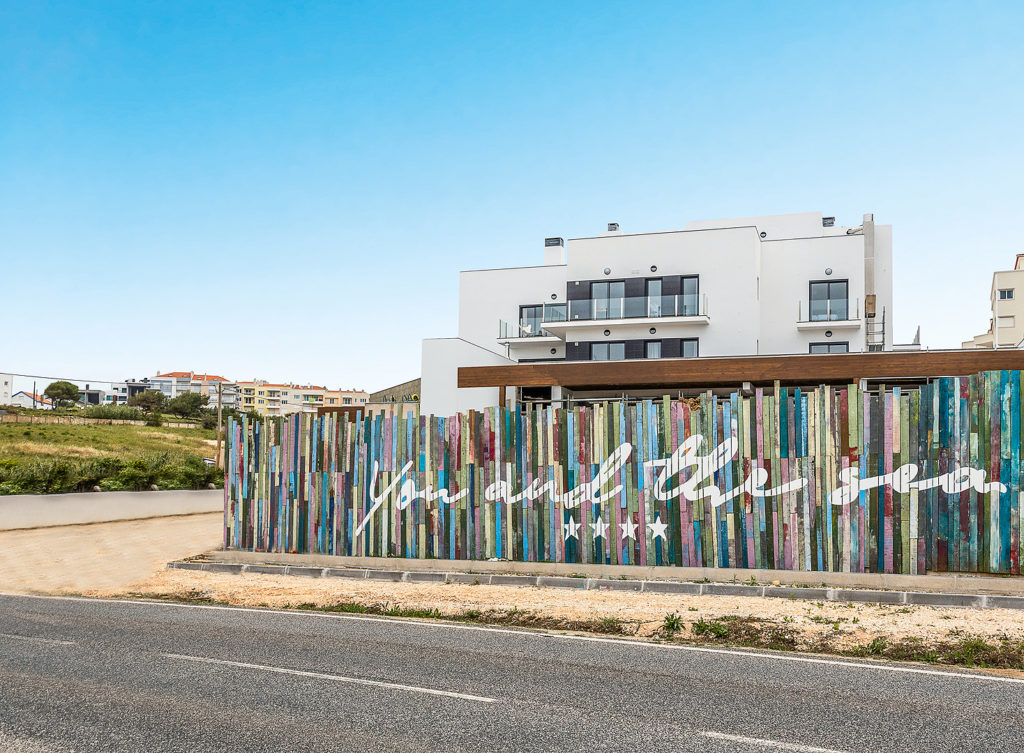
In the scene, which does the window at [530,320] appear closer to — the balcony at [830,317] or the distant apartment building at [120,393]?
the balcony at [830,317]

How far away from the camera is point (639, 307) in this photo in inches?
1526

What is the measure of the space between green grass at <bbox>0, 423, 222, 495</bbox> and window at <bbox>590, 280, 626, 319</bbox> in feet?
61.2

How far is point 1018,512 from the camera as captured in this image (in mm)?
11594

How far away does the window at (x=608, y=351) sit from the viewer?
39.6 meters

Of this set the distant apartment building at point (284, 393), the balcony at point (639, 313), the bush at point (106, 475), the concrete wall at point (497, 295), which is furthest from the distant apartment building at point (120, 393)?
the distant apartment building at point (284, 393)

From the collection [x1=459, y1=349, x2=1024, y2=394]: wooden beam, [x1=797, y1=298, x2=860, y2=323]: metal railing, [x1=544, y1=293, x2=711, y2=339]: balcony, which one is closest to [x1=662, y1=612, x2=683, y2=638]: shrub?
[x1=459, y1=349, x2=1024, y2=394]: wooden beam

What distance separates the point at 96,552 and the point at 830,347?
101 ft

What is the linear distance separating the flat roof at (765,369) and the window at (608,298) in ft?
47.4

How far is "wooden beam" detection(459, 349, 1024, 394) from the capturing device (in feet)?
66.5

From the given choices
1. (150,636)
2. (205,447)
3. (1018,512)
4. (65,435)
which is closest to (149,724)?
(150,636)

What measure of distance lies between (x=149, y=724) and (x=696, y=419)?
8985 mm

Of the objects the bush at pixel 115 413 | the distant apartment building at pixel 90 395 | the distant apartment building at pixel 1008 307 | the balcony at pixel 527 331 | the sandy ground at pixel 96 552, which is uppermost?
the distant apartment building at pixel 1008 307

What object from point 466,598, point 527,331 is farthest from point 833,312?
point 466,598

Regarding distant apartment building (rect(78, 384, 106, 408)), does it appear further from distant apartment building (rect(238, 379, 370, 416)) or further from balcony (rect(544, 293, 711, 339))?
distant apartment building (rect(238, 379, 370, 416))
